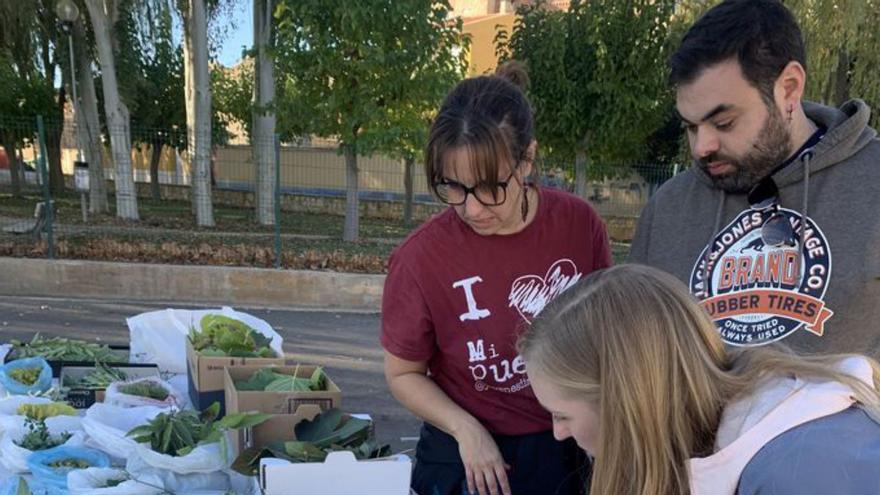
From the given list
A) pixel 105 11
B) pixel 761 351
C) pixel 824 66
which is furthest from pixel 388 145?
A: pixel 761 351

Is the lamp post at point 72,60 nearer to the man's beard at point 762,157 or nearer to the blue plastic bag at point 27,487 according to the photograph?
the blue plastic bag at point 27,487

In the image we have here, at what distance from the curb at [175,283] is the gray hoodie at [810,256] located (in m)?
5.93

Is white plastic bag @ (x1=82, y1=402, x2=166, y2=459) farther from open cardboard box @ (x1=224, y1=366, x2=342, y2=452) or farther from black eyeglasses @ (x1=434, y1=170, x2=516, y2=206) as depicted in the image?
black eyeglasses @ (x1=434, y1=170, x2=516, y2=206)

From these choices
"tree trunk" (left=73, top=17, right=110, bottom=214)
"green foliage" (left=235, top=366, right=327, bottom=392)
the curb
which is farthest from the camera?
"tree trunk" (left=73, top=17, right=110, bottom=214)

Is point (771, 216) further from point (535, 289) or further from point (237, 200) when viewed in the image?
point (237, 200)

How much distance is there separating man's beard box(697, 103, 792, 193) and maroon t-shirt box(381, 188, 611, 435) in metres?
0.44

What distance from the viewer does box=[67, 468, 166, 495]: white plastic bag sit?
1730 mm

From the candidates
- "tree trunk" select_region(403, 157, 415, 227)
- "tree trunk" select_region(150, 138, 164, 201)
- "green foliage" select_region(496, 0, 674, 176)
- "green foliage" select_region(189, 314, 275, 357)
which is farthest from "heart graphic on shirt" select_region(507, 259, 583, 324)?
"tree trunk" select_region(150, 138, 164, 201)

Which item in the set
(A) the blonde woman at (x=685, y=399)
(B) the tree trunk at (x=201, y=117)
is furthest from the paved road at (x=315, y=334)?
(B) the tree trunk at (x=201, y=117)

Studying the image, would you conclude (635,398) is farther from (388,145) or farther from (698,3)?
(698,3)

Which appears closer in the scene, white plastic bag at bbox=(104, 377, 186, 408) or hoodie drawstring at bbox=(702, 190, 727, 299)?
hoodie drawstring at bbox=(702, 190, 727, 299)

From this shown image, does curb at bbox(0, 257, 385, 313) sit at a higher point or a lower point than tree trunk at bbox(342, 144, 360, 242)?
lower

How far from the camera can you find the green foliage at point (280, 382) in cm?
204

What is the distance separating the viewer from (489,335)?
160cm
